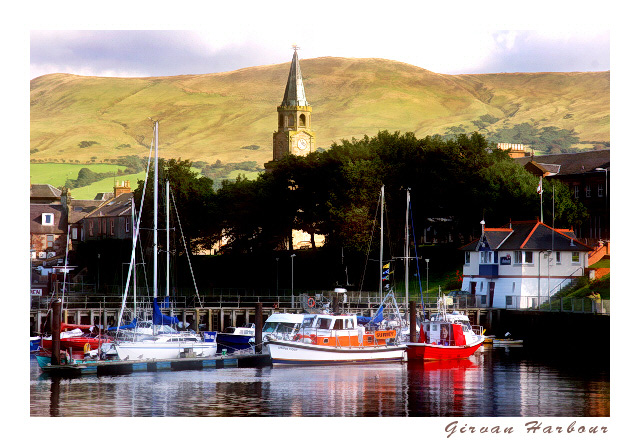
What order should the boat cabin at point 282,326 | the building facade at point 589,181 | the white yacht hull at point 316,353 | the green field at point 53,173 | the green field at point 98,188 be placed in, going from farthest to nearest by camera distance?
the green field at point 98,188 < the green field at point 53,173 < the building facade at point 589,181 < the boat cabin at point 282,326 < the white yacht hull at point 316,353

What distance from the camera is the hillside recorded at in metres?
95.6

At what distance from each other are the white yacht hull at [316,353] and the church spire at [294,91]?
83222mm

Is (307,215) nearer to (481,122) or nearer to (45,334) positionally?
(45,334)

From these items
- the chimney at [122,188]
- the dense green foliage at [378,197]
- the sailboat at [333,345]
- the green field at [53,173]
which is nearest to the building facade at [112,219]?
the chimney at [122,188]

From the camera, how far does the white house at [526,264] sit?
64.7m

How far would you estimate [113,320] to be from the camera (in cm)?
6222

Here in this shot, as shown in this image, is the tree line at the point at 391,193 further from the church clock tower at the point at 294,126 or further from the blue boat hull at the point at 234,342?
the church clock tower at the point at 294,126

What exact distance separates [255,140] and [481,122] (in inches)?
1432

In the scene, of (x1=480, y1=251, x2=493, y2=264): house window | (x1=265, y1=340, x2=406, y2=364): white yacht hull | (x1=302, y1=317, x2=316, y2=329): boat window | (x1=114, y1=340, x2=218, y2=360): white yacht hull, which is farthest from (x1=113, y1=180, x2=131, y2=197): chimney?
(x1=265, y1=340, x2=406, y2=364): white yacht hull

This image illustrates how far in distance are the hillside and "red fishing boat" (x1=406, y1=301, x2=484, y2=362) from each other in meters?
34.9

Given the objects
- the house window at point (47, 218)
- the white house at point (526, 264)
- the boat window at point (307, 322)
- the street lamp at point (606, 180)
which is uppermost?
the street lamp at point (606, 180)

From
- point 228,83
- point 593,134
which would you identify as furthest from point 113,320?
point 593,134

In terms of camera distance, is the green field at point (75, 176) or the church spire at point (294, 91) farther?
the church spire at point (294, 91)
